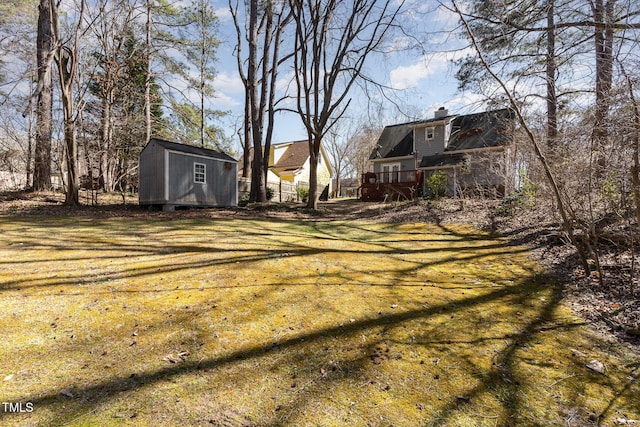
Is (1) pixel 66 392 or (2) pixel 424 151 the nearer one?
(1) pixel 66 392

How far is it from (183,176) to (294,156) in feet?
64.5

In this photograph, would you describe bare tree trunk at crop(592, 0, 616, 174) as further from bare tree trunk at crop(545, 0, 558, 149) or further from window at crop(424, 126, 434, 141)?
window at crop(424, 126, 434, 141)

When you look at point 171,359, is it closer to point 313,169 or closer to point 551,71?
point 551,71

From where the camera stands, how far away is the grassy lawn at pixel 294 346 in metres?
1.84

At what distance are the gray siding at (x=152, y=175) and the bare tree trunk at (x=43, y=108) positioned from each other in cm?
363

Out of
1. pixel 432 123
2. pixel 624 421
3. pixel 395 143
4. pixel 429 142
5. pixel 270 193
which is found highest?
pixel 432 123

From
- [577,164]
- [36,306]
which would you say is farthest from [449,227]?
[36,306]

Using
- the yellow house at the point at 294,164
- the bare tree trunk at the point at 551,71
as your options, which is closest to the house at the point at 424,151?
the yellow house at the point at 294,164

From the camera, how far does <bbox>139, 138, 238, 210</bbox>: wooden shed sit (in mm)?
12715

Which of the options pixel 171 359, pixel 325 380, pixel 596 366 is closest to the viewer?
pixel 325 380

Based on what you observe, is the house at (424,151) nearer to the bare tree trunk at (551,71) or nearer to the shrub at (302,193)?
the shrub at (302,193)

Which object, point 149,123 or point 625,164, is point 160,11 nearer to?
point 149,123

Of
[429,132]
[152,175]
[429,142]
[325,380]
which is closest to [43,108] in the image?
[152,175]

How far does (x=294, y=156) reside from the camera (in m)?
32.0
